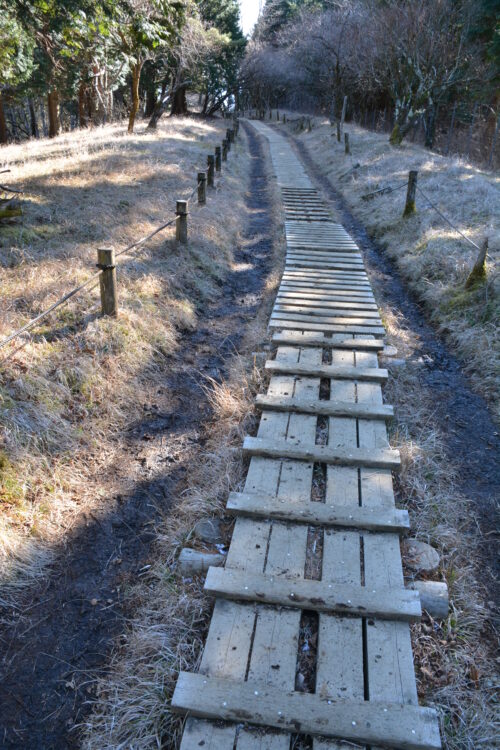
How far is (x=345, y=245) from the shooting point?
8945 mm

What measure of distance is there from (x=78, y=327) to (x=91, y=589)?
9.36 feet

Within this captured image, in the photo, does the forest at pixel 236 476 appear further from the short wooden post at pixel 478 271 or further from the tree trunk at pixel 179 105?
the tree trunk at pixel 179 105

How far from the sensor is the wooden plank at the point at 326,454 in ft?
11.6

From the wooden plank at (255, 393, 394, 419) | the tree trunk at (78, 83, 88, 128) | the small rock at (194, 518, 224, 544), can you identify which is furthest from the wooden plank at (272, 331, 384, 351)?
the tree trunk at (78, 83, 88, 128)

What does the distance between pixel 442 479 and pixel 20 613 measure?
3016mm

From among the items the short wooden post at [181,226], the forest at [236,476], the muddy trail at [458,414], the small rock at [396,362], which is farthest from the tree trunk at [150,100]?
the small rock at [396,362]

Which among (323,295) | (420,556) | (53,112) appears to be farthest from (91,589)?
(53,112)

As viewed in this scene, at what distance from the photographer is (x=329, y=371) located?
466 cm

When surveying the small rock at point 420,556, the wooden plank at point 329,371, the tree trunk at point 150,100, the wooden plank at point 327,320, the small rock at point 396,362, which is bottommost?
the small rock at point 420,556

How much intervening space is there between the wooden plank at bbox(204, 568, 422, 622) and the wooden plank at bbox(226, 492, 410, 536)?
442 millimetres

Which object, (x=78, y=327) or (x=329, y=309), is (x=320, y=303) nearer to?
(x=329, y=309)

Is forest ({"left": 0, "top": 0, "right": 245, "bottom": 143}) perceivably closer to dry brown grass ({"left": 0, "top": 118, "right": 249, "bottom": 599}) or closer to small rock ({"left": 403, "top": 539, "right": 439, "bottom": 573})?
dry brown grass ({"left": 0, "top": 118, "right": 249, "bottom": 599})

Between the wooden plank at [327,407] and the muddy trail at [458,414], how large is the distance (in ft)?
2.29

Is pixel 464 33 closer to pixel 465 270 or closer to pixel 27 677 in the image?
pixel 465 270
